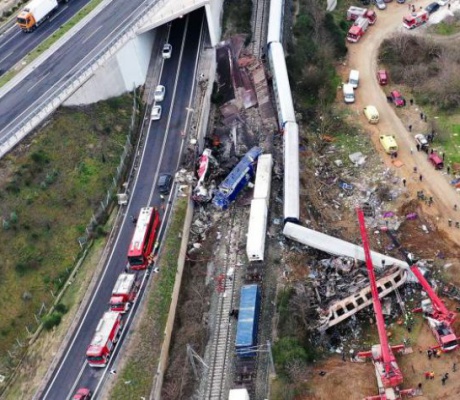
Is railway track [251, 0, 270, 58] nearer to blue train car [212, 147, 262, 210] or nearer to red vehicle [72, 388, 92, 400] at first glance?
blue train car [212, 147, 262, 210]

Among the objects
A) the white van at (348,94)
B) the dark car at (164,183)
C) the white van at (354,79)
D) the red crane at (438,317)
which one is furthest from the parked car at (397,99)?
the dark car at (164,183)

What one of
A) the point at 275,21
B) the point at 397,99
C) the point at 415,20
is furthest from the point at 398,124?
the point at 275,21

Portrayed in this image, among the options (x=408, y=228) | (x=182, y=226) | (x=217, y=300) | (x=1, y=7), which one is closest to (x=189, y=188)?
(x=182, y=226)

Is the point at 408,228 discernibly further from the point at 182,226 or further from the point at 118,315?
the point at 118,315

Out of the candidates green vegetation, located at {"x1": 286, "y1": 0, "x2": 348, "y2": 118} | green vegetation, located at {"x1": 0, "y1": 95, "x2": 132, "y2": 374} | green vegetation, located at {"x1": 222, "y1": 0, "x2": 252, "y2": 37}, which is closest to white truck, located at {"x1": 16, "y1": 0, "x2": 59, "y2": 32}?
green vegetation, located at {"x1": 0, "y1": 95, "x2": 132, "y2": 374}

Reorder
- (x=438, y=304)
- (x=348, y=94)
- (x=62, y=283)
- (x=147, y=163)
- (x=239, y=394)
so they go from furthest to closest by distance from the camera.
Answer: (x=348, y=94), (x=147, y=163), (x=62, y=283), (x=438, y=304), (x=239, y=394)

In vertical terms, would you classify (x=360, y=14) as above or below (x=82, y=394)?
above

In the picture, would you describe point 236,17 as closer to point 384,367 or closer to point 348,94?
point 348,94
